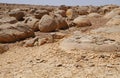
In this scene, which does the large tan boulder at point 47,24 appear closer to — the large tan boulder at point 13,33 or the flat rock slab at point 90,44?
the large tan boulder at point 13,33

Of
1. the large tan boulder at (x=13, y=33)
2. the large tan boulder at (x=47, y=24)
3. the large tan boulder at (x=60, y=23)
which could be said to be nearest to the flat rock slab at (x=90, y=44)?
the large tan boulder at (x=13, y=33)

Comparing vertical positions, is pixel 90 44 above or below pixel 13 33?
above

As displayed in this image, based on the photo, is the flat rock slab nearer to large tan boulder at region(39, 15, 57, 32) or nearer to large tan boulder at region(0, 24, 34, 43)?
large tan boulder at region(0, 24, 34, 43)

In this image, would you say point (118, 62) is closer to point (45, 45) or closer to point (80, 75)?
point (80, 75)

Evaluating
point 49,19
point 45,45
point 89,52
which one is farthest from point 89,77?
point 49,19

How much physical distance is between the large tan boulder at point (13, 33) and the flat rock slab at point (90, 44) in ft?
12.5

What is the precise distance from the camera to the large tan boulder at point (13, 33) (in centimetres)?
1072

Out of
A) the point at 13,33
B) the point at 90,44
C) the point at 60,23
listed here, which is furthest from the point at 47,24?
the point at 90,44

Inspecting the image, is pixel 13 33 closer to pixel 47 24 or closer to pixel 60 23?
pixel 47 24

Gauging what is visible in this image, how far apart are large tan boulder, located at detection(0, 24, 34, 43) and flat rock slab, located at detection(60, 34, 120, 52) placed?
150 inches

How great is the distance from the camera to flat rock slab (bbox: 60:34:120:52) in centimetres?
690

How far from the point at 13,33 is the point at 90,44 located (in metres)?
4.72

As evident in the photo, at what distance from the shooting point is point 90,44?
708 centimetres

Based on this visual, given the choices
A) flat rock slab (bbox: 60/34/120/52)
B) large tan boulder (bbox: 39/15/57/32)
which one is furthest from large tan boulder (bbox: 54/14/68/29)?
flat rock slab (bbox: 60/34/120/52)
